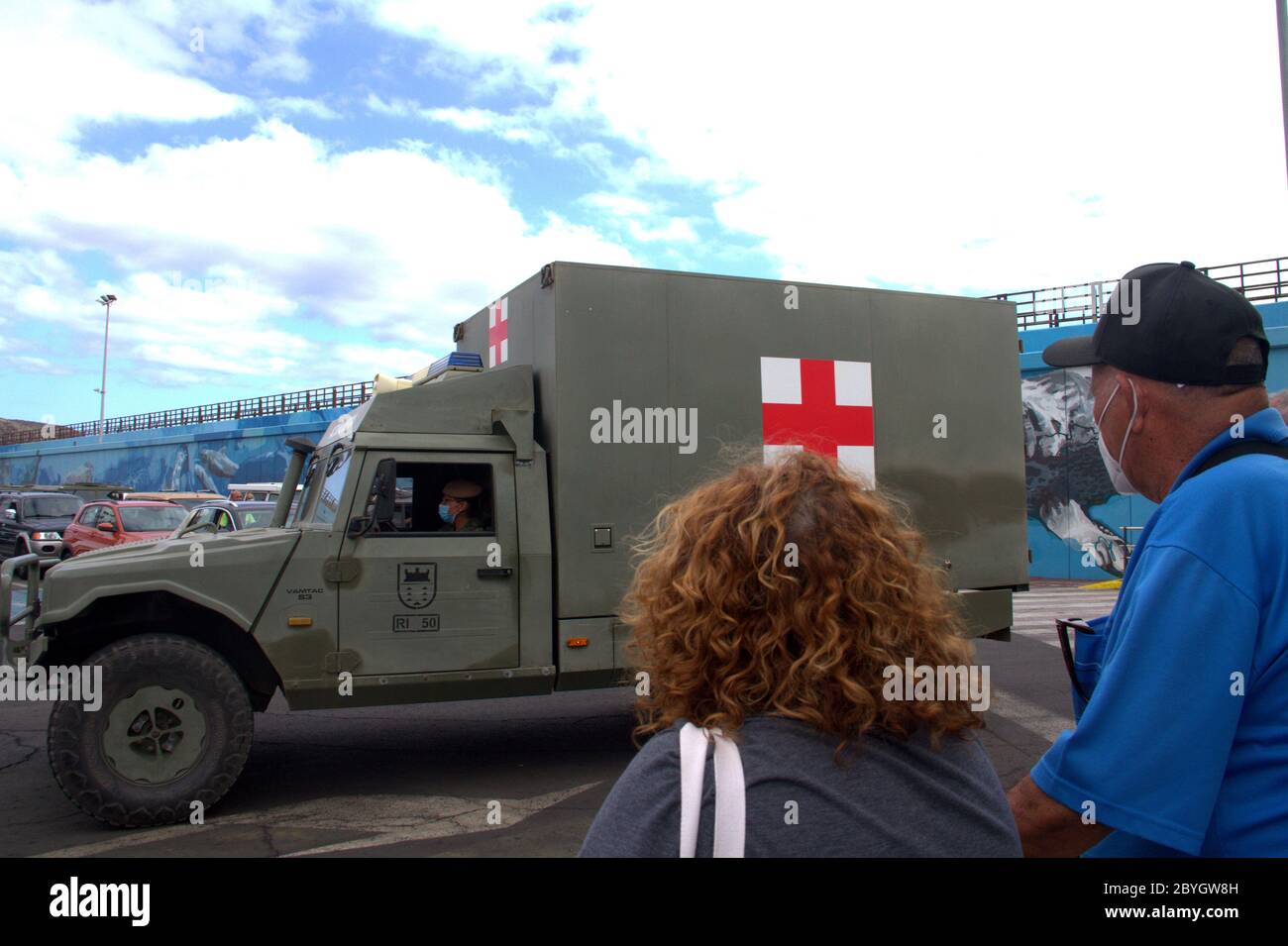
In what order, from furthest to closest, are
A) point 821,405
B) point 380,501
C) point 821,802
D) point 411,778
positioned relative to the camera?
point 821,405
point 411,778
point 380,501
point 821,802

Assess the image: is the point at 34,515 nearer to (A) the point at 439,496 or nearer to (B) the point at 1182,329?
(A) the point at 439,496

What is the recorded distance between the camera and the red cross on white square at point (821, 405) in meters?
6.58

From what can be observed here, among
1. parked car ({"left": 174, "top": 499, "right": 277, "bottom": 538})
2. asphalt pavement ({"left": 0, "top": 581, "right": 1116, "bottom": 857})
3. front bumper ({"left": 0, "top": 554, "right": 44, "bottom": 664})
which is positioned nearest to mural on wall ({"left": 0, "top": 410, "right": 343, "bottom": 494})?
parked car ({"left": 174, "top": 499, "right": 277, "bottom": 538})

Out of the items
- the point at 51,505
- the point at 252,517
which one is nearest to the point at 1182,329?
the point at 252,517

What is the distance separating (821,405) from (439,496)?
2.77m

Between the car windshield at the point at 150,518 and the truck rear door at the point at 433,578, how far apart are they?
12071mm

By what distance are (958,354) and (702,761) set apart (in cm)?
667

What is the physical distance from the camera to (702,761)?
4.10 feet

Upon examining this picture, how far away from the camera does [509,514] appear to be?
602cm

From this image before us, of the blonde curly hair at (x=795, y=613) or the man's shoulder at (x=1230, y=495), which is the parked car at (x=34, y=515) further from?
the man's shoulder at (x=1230, y=495)

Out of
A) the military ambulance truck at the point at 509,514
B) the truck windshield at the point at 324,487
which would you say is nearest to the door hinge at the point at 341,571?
the military ambulance truck at the point at 509,514

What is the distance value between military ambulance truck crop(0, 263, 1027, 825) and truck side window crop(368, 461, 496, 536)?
0.01 m
